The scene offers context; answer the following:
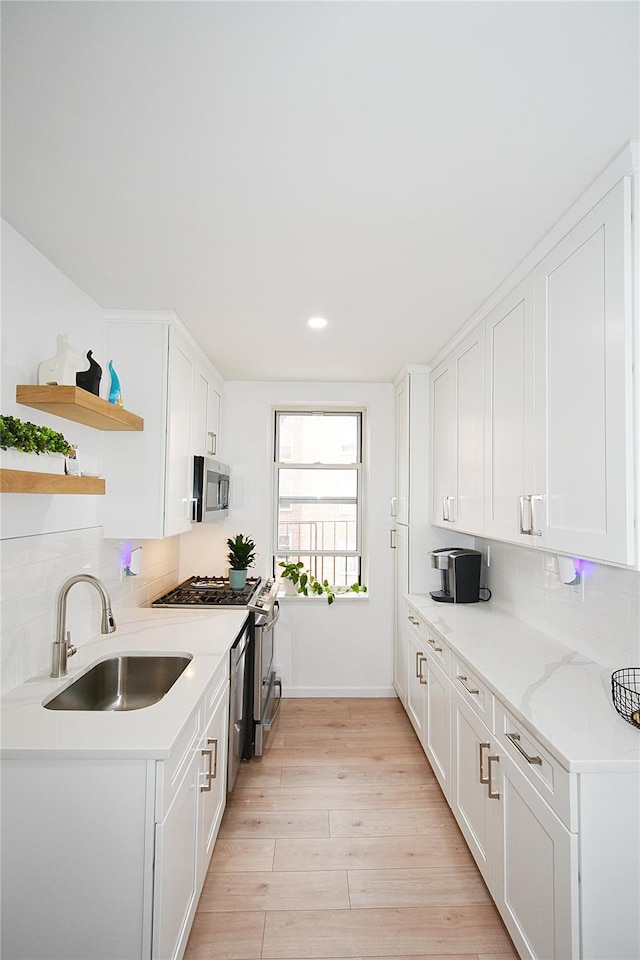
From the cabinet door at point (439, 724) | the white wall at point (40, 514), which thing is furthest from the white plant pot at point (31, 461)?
the cabinet door at point (439, 724)

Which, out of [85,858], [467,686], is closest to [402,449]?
[467,686]

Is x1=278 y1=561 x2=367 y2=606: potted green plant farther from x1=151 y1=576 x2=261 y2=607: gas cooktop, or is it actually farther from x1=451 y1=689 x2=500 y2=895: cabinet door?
x1=451 y1=689 x2=500 y2=895: cabinet door

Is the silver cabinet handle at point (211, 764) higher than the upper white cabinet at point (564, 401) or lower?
lower

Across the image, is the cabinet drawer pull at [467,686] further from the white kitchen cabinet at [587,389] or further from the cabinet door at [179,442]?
the cabinet door at [179,442]

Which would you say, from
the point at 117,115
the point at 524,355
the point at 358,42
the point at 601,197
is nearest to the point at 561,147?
the point at 601,197

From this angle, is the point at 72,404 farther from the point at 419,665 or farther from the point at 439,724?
the point at 419,665

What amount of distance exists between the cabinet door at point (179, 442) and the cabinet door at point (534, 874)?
1.93 meters

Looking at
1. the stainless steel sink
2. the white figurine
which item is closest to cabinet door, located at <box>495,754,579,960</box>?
the stainless steel sink

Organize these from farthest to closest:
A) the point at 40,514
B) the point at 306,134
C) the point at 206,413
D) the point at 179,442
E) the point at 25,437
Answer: the point at 206,413
the point at 179,442
the point at 40,514
the point at 25,437
the point at 306,134

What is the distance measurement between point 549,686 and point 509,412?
1.09 m

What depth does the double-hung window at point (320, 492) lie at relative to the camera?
4.62 m

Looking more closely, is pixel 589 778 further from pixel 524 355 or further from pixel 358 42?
pixel 358 42

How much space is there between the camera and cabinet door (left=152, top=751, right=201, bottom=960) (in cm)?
154

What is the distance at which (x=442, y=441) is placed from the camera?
348cm
